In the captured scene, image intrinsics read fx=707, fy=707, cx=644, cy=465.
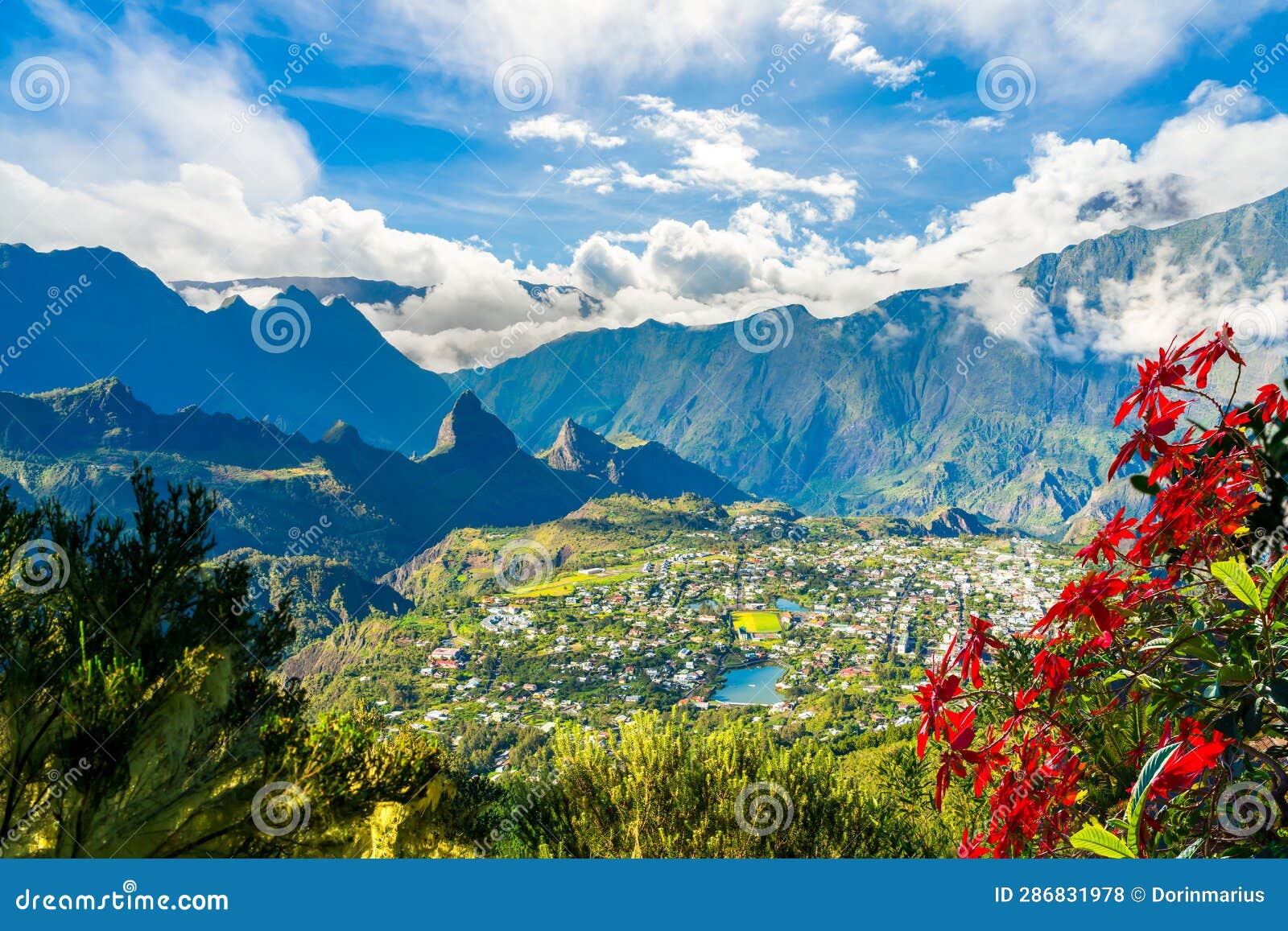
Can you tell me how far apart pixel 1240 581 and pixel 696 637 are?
78.8 meters

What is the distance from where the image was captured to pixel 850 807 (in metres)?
5.33

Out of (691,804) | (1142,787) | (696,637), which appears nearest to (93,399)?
(696,637)

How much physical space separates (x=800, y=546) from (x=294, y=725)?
126125 mm

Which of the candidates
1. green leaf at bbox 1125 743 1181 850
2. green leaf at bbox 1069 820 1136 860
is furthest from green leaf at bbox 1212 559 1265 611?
green leaf at bbox 1069 820 1136 860

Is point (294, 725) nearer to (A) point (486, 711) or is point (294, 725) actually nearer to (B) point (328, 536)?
(A) point (486, 711)

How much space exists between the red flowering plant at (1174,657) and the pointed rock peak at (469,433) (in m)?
193

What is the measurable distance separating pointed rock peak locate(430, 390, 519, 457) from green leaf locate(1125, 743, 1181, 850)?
193m

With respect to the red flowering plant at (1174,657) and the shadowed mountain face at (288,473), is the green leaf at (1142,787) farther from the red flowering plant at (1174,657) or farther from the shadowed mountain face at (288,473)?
the shadowed mountain face at (288,473)

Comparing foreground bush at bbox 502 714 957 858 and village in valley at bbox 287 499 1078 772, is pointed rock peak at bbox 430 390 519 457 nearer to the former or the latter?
village in valley at bbox 287 499 1078 772

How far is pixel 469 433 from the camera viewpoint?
192500 mm

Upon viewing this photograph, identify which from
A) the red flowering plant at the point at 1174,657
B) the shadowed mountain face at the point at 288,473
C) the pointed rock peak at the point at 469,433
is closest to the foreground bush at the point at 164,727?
the red flowering plant at the point at 1174,657

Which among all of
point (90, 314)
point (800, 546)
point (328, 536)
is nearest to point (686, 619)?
point (800, 546)

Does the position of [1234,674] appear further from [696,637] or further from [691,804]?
[696,637]

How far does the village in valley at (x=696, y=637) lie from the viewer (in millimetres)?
56156
